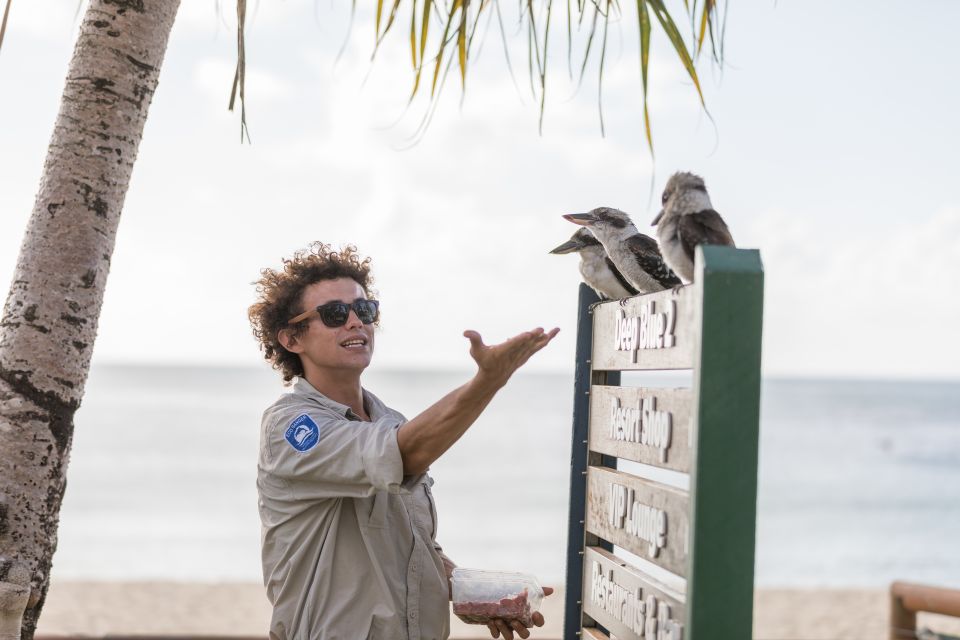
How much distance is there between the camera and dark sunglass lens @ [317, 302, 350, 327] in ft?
11.6

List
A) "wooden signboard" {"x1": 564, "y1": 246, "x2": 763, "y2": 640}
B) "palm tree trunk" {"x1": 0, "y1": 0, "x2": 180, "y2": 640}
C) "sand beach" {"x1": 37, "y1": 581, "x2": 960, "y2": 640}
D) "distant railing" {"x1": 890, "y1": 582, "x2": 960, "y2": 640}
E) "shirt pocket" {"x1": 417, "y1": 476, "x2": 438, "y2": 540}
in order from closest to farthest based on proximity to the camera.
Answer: "wooden signboard" {"x1": 564, "y1": 246, "x2": 763, "y2": 640}, "palm tree trunk" {"x1": 0, "y1": 0, "x2": 180, "y2": 640}, "shirt pocket" {"x1": 417, "y1": 476, "x2": 438, "y2": 540}, "distant railing" {"x1": 890, "y1": 582, "x2": 960, "y2": 640}, "sand beach" {"x1": 37, "y1": 581, "x2": 960, "y2": 640}

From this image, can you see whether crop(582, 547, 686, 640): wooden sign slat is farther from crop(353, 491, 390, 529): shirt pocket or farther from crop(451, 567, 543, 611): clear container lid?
crop(353, 491, 390, 529): shirt pocket

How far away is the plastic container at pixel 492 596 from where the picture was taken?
10.1 ft

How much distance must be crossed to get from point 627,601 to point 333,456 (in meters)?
0.90

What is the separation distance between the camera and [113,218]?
3.13m

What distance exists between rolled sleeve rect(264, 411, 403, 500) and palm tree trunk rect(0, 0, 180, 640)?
2.05 feet

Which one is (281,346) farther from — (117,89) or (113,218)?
(117,89)

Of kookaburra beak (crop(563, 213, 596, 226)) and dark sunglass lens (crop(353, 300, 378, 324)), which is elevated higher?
kookaburra beak (crop(563, 213, 596, 226))

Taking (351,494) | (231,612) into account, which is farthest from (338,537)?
(231,612)

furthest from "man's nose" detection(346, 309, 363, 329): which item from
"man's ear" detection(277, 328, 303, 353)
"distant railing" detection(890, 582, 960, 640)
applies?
"distant railing" detection(890, 582, 960, 640)

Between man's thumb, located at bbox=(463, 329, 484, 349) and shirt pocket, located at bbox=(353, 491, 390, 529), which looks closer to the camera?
man's thumb, located at bbox=(463, 329, 484, 349)

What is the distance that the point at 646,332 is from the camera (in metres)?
2.66

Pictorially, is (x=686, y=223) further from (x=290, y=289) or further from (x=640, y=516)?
(x=290, y=289)

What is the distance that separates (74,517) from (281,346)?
2716cm
